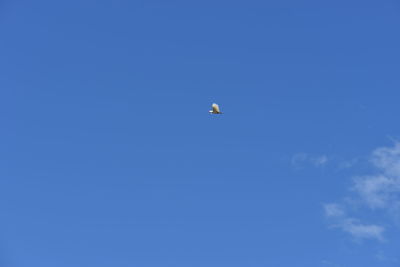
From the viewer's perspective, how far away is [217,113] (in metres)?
31.8
